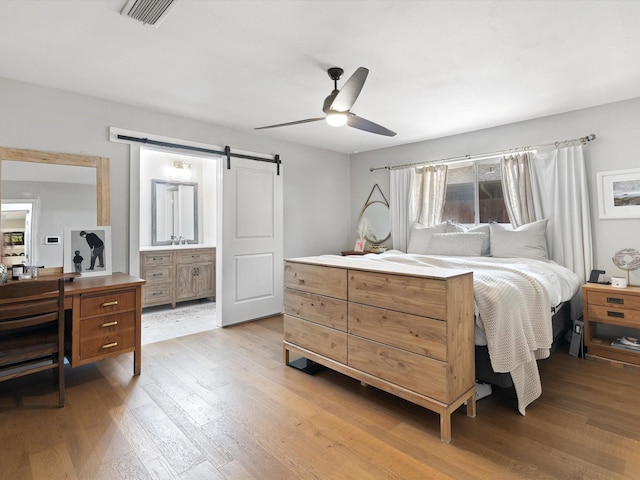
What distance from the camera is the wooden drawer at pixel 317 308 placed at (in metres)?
2.44

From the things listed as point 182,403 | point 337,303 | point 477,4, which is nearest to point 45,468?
point 182,403

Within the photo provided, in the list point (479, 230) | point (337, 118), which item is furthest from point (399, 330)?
point (479, 230)

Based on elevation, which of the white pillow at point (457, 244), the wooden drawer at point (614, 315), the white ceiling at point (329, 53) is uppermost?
the white ceiling at point (329, 53)

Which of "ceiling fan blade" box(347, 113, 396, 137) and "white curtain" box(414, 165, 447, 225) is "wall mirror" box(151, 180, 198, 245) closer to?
"white curtain" box(414, 165, 447, 225)

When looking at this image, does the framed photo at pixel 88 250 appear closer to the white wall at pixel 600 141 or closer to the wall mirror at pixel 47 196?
the wall mirror at pixel 47 196

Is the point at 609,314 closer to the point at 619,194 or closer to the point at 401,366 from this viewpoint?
the point at 619,194

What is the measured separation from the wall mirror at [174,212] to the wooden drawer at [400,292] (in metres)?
3.98

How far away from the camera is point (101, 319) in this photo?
2.59m

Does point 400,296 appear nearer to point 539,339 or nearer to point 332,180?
point 539,339

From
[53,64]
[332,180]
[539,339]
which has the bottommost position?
[539,339]

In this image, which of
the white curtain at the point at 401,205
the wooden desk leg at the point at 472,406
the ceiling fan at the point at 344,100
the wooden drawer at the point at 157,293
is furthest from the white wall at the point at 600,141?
the wooden drawer at the point at 157,293

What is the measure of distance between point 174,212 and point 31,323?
3505mm

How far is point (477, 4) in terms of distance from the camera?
184 centimetres

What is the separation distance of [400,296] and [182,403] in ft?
5.38
